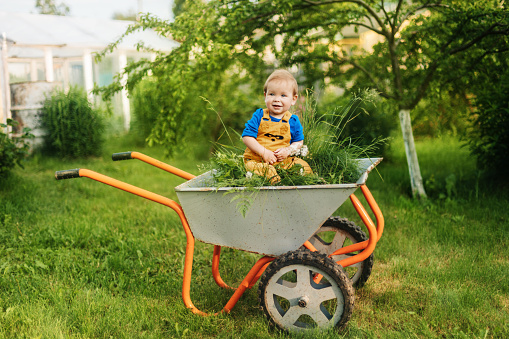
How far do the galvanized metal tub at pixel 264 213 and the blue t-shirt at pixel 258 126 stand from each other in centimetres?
41

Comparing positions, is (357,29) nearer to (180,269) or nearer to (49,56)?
(180,269)

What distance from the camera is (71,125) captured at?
23.7 ft

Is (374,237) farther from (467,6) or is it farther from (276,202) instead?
(467,6)

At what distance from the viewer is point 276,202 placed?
212cm

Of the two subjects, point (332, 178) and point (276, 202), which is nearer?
point (276, 202)

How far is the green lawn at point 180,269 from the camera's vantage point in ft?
7.81

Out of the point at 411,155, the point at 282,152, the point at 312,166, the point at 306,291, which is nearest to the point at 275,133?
the point at 282,152

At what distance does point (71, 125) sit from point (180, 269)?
194 inches

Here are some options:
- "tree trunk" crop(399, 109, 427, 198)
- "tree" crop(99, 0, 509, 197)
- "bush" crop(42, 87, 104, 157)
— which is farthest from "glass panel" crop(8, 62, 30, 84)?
"tree trunk" crop(399, 109, 427, 198)

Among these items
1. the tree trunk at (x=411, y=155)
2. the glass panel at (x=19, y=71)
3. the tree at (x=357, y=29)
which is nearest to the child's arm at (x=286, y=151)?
the tree at (x=357, y=29)

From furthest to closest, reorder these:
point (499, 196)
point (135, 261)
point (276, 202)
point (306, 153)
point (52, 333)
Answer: point (499, 196) → point (135, 261) → point (306, 153) → point (52, 333) → point (276, 202)

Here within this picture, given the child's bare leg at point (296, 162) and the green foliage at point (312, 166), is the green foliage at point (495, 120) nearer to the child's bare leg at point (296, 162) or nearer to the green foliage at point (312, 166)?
the green foliage at point (312, 166)

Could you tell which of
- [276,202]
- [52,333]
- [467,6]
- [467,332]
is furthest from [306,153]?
[467,6]

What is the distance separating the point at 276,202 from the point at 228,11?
2.23m
